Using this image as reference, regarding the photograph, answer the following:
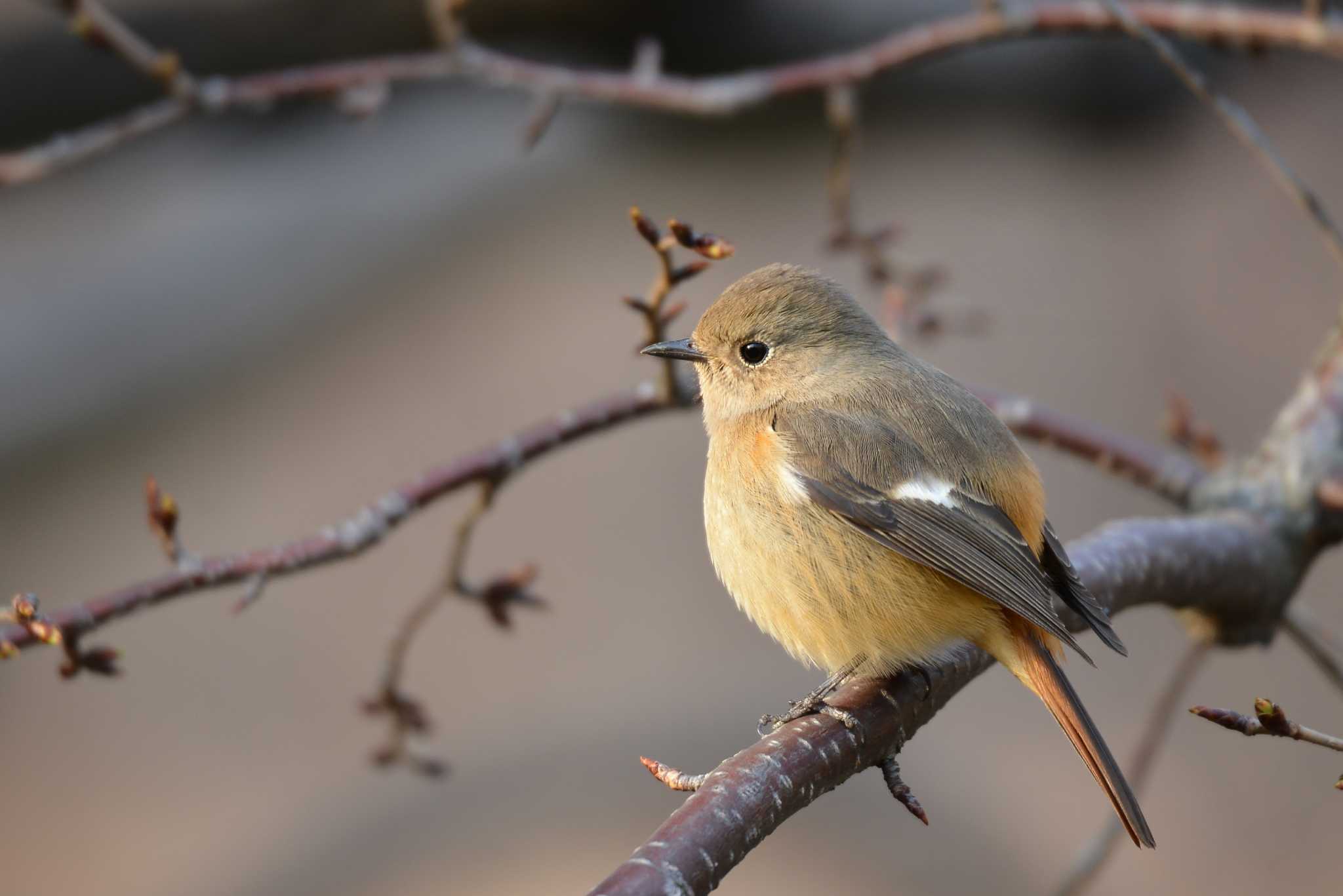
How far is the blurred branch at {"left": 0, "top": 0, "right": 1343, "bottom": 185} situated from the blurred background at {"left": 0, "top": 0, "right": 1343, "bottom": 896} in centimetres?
160

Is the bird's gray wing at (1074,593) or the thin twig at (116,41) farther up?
the thin twig at (116,41)

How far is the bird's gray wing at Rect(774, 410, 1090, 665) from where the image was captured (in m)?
1.79

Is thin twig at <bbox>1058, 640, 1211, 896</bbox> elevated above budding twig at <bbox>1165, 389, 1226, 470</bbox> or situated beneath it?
situated beneath

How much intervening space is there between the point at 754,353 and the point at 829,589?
19.5 inches

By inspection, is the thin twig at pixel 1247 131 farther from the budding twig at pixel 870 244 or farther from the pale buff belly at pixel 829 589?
the pale buff belly at pixel 829 589

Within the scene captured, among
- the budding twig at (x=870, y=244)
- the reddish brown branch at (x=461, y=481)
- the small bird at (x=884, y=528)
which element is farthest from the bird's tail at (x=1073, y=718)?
the budding twig at (x=870, y=244)

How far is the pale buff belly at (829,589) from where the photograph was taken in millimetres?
1866

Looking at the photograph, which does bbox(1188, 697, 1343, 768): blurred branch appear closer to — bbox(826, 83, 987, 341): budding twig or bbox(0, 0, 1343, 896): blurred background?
bbox(826, 83, 987, 341): budding twig

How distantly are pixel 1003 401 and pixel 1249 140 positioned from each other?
0.58 m

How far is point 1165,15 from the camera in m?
2.42

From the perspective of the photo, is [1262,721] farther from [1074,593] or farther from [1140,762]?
[1140,762]

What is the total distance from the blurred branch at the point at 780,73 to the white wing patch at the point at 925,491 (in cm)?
88

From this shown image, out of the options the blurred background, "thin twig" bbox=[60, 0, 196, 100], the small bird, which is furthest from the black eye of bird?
the blurred background

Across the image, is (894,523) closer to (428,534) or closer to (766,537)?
(766,537)
